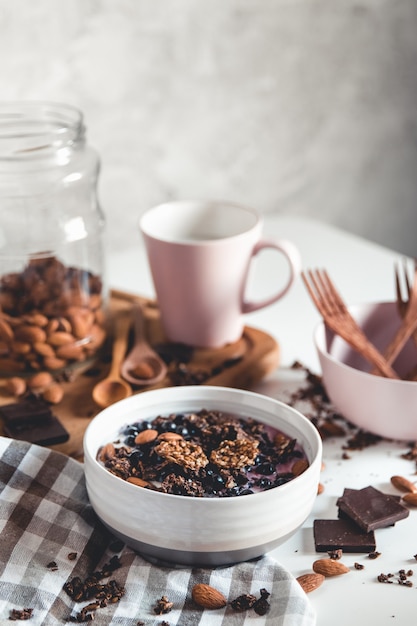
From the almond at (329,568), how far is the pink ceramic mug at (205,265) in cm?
41

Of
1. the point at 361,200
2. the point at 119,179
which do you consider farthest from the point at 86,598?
the point at 361,200

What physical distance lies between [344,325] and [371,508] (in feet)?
0.80

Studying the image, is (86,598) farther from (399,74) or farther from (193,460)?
(399,74)

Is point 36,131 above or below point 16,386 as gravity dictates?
above

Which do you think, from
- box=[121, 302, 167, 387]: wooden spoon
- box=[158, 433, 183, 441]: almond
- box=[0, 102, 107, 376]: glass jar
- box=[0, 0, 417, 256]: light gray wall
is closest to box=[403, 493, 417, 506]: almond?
box=[158, 433, 183, 441]: almond

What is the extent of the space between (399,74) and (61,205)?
37.9 inches

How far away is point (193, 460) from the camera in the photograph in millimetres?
725

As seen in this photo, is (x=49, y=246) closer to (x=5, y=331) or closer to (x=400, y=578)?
(x=5, y=331)

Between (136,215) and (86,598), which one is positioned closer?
(86,598)

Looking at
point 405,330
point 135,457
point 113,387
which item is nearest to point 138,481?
point 135,457

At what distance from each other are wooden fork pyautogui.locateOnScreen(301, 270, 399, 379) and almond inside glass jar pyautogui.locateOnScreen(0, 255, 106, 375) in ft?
0.88

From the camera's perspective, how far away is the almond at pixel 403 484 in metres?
0.80

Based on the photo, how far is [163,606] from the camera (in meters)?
0.65

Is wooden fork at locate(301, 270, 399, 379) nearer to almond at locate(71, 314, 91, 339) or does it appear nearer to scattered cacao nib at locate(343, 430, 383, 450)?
scattered cacao nib at locate(343, 430, 383, 450)
